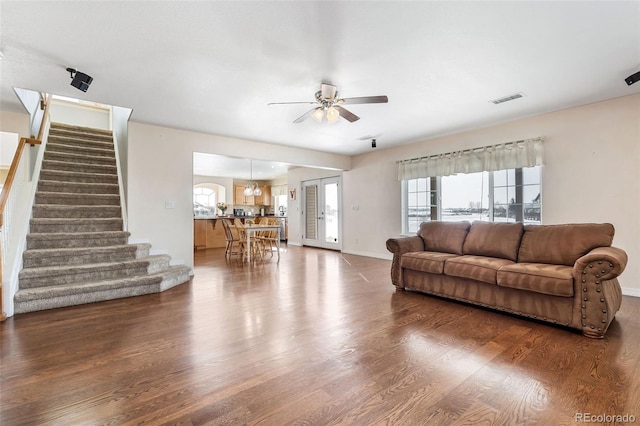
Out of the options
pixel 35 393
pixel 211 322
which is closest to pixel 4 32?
pixel 35 393

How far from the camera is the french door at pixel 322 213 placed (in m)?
8.00

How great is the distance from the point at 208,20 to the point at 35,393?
2.64 meters

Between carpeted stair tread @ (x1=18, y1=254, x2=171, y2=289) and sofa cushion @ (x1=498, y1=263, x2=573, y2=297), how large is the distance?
14.3 feet

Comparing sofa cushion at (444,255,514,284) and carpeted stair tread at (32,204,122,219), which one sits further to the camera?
carpeted stair tread at (32,204,122,219)

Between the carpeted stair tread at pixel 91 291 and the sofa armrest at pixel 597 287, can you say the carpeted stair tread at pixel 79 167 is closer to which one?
the carpeted stair tread at pixel 91 291

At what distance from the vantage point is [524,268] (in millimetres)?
2816

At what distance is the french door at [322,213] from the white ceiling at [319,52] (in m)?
4.11

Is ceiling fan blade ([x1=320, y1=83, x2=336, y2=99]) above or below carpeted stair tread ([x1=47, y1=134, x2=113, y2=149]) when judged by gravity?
below

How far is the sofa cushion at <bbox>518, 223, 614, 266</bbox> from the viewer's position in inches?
111

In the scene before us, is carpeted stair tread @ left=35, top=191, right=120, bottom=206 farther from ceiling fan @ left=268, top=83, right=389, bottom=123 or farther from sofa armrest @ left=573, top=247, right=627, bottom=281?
sofa armrest @ left=573, top=247, right=627, bottom=281

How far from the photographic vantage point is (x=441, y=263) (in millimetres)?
3424

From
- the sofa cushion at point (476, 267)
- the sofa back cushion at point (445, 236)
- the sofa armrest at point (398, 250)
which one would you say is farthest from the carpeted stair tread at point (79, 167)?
the sofa cushion at point (476, 267)

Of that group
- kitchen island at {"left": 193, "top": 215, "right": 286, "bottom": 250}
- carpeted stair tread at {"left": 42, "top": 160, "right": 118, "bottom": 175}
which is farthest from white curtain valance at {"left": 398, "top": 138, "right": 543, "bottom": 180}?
carpeted stair tread at {"left": 42, "top": 160, "right": 118, "bottom": 175}

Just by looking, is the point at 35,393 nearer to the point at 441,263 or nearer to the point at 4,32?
the point at 4,32
